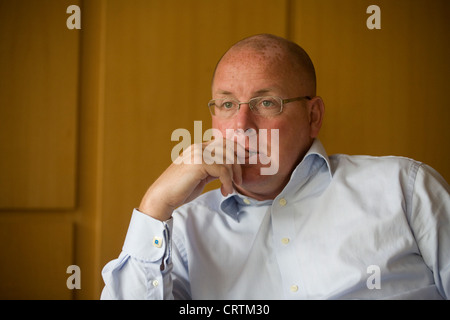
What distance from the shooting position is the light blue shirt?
1.11m

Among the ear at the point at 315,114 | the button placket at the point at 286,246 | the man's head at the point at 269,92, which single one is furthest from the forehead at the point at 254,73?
the button placket at the point at 286,246

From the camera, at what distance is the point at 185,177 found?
1.14 m

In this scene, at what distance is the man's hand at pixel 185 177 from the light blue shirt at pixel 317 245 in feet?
0.12

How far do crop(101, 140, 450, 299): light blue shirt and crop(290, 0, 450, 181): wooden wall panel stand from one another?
0.57 m

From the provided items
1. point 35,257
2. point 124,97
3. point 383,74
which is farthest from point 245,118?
point 35,257

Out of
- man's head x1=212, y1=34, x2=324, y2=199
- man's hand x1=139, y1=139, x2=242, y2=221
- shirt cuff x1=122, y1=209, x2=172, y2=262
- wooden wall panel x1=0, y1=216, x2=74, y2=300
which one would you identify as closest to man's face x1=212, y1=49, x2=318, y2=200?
man's head x1=212, y1=34, x2=324, y2=199

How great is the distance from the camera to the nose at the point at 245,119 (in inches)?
48.9

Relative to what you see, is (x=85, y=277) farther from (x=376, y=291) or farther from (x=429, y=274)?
(x=429, y=274)

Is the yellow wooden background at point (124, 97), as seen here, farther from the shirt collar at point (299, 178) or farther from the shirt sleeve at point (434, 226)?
the shirt sleeve at point (434, 226)

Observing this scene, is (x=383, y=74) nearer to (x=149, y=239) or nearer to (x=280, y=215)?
(x=280, y=215)

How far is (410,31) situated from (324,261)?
123 centimetres

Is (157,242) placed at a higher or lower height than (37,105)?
lower

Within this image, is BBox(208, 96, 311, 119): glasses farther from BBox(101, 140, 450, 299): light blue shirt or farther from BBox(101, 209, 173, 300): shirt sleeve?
BBox(101, 209, 173, 300): shirt sleeve

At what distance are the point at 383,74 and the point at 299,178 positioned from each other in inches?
33.4
